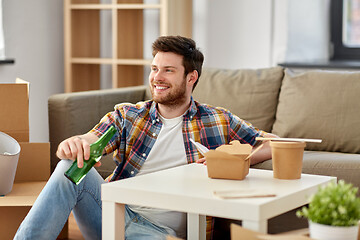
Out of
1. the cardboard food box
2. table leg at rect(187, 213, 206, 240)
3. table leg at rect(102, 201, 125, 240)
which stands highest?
the cardboard food box

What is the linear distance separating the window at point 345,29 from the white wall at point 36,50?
5.69 feet

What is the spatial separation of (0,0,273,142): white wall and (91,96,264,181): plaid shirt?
1700mm

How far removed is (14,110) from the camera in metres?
2.48

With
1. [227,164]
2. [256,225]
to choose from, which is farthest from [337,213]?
[227,164]

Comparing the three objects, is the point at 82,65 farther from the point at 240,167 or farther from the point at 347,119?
the point at 240,167

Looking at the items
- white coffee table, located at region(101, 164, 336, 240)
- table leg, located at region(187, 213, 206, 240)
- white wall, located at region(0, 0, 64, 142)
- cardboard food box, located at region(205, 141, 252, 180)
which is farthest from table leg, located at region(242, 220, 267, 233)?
white wall, located at region(0, 0, 64, 142)

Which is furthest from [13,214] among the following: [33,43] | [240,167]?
[33,43]

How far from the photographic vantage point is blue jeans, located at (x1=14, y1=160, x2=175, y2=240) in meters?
Answer: 1.81

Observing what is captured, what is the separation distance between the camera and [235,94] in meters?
2.91

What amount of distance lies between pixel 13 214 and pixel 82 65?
193cm

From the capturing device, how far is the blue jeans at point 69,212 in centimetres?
181

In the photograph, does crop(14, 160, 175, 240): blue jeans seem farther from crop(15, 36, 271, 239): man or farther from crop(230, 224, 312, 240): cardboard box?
crop(230, 224, 312, 240): cardboard box

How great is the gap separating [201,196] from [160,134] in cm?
69

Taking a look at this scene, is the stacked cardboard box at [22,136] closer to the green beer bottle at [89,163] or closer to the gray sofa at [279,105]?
the gray sofa at [279,105]
